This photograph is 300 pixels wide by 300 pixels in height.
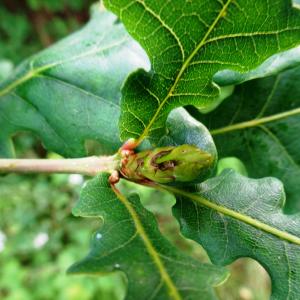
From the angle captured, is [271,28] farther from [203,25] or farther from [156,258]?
[156,258]

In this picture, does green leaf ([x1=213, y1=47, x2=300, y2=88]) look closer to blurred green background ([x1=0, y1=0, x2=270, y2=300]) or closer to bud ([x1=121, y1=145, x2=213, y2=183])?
bud ([x1=121, y1=145, x2=213, y2=183])

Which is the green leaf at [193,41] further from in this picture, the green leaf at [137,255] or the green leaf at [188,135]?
the green leaf at [137,255]

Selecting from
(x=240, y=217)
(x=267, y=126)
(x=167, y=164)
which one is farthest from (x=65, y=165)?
(x=267, y=126)

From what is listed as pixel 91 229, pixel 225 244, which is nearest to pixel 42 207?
pixel 91 229

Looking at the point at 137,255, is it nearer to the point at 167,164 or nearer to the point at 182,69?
the point at 167,164

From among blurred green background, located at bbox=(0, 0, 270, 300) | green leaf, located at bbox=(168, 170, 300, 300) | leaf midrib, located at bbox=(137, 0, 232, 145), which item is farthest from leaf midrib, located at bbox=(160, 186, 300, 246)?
blurred green background, located at bbox=(0, 0, 270, 300)
